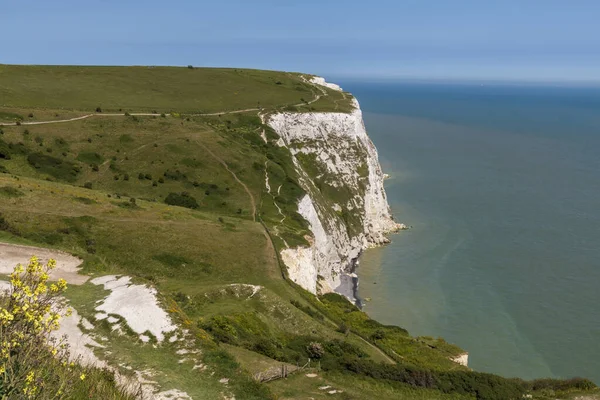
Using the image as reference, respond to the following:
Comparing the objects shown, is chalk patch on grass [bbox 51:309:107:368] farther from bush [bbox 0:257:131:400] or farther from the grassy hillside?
bush [bbox 0:257:131:400]

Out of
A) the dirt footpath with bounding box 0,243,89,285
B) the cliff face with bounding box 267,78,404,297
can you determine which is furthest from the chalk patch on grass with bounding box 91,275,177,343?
the cliff face with bounding box 267,78,404,297

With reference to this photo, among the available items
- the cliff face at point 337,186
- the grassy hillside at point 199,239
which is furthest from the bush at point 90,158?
the cliff face at point 337,186

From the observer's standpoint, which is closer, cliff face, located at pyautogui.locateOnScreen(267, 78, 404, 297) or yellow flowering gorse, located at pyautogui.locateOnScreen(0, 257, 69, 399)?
yellow flowering gorse, located at pyautogui.locateOnScreen(0, 257, 69, 399)

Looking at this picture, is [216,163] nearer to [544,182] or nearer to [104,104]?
[104,104]

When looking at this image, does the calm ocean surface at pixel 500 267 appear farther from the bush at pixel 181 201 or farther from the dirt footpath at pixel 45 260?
the dirt footpath at pixel 45 260

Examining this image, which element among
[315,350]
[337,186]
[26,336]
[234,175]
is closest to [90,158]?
[234,175]

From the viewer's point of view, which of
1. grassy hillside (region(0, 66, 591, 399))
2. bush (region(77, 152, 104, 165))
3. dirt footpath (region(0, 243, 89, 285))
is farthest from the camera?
bush (region(77, 152, 104, 165))

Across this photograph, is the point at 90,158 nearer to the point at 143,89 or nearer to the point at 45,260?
the point at 45,260
